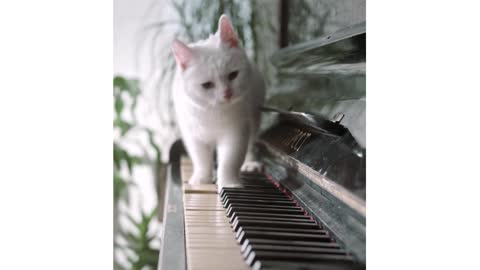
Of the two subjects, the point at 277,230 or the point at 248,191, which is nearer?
the point at 277,230

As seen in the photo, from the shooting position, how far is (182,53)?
1409 millimetres

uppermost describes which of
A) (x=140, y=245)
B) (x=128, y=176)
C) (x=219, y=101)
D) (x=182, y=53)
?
(x=182, y=53)

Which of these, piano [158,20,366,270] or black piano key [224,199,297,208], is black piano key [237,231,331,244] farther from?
black piano key [224,199,297,208]

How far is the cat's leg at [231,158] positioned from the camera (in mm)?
1380

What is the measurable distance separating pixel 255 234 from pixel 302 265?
148 mm

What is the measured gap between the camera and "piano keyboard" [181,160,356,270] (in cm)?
75

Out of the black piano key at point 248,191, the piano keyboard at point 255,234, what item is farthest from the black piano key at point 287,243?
the black piano key at point 248,191

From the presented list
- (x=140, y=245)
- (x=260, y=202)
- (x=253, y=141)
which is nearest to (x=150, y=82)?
(x=140, y=245)

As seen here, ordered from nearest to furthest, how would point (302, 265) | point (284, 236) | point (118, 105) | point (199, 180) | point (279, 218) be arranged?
1. point (302, 265)
2. point (284, 236)
3. point (279, 218)
4. point (199, 180)
5. point (118, 105)

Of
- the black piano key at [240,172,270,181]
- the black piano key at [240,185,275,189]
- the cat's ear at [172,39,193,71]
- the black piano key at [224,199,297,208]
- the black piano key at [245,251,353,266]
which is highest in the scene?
the cat's ear at [172,39,193,71]

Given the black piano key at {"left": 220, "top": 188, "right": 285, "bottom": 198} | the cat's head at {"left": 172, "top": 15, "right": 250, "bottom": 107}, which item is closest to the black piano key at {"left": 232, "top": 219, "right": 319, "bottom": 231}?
the black piano key at {"left": 220, "top": 188, "right": 285, "bottom": 198}

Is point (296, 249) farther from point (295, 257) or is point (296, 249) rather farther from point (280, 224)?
point (280, 224)
